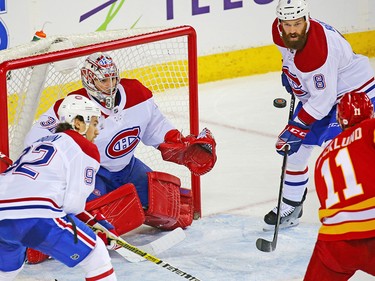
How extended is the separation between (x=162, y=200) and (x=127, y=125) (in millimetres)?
364

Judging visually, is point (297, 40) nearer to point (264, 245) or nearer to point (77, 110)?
point (264, 245)

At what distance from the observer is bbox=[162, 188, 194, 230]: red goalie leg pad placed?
4.92 meters

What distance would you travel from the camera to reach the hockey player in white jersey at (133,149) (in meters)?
4.57

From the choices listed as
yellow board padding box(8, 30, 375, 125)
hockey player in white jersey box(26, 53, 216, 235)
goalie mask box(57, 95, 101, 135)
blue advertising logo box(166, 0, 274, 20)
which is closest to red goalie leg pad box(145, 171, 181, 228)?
hockey player in white jersey box(26, 53, 216, 235)

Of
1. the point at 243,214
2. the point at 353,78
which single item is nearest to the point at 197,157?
the point at 243,214

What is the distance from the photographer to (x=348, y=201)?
3.38m

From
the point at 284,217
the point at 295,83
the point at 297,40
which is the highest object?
the point at 297,40

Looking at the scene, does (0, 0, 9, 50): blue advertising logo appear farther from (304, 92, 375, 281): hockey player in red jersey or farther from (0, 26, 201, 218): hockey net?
(304, 92, 375, 281): hockey player in red jersey

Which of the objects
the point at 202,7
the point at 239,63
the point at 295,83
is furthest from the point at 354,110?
the point at 239,63

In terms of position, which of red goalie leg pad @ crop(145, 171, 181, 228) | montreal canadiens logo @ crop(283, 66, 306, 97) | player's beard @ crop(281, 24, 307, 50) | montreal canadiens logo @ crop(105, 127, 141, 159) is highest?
player's beard @ crop(281, 24, 307, 50)

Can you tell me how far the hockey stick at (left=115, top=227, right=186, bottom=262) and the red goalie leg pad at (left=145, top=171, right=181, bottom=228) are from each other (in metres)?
0.07

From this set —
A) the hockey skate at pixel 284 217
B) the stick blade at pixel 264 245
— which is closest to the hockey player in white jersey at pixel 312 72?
the hockey skate at pixel 284 217

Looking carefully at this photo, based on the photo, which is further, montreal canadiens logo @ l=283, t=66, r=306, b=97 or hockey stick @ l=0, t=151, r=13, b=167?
montreal canadiens logo @ l=283, t=66, r=306, b=97

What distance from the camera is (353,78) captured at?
466 cm
